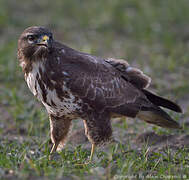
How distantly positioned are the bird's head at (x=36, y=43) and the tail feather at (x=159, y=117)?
1.83 meters

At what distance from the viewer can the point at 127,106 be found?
6094mm

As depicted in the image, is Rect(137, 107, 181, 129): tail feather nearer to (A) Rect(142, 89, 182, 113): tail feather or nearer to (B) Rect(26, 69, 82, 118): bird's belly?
(A) Rect(142, 89, 182, 113): tail feather

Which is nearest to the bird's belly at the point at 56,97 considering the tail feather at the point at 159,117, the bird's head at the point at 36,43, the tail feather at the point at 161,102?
the bird's head at the point at 36,43

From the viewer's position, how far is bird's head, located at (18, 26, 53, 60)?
208 inches

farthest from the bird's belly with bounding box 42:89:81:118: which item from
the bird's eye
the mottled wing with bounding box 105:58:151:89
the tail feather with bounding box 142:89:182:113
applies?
the tail feather with bounding box 142:89:182:113

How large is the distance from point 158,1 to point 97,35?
2.87 meters

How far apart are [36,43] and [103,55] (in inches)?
183

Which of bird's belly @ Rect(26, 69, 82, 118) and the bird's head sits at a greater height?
the bird's head

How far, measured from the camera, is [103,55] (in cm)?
990

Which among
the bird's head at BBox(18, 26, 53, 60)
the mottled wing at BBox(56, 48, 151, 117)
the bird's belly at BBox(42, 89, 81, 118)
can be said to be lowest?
the bird's belly at BBox(42, 89, 81, 118)

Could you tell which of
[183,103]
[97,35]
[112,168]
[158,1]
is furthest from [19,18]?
[112,168]

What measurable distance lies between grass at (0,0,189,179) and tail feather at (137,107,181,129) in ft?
0.79

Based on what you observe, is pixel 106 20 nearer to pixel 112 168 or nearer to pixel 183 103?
pixel 183 103

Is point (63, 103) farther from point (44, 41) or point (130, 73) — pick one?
point (130, 73)
